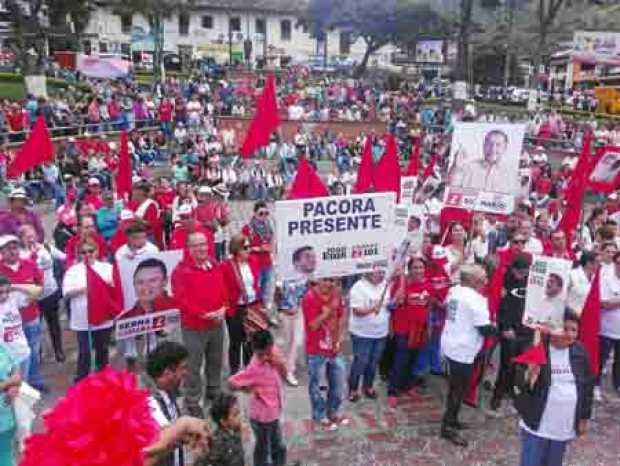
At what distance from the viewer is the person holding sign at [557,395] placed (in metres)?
4.66

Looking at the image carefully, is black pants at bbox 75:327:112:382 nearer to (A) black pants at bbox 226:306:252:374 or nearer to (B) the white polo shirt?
(A) black pants at bbox 226:306:252:374

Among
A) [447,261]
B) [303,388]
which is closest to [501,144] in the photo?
[447,261]

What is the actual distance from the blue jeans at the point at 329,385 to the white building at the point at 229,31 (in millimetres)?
52619

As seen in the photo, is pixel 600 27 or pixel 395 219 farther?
pixel 600 27

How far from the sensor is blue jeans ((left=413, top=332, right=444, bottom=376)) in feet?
22.8

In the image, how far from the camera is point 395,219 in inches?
263

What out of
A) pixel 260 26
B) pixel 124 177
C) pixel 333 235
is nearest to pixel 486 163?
pixel 333 235

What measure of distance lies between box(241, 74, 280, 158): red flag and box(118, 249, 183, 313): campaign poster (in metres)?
3.02

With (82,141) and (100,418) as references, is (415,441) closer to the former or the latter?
(100,418)

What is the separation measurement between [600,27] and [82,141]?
1736 inches

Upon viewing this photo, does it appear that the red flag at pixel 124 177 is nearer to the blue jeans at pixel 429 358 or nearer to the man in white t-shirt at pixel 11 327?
the man in white t-shirt at pixel 11 327

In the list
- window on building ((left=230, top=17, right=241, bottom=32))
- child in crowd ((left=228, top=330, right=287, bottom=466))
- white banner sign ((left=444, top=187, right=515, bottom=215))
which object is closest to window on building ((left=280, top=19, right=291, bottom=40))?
window on building ((left=230, top=17, right=241, bottom=32))

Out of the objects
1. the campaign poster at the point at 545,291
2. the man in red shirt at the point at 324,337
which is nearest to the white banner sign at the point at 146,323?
the man in red shirt at the point at 324,337

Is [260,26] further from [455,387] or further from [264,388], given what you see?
[264,388]
